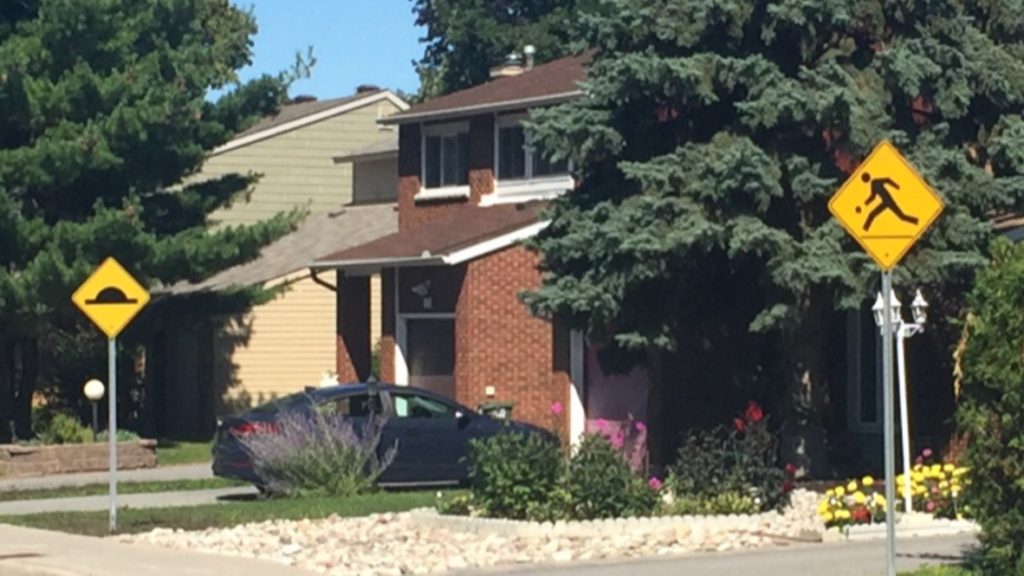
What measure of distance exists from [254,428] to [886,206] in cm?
1255

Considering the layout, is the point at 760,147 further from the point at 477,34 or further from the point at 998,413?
the point at 477,34

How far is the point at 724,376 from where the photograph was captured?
27375 millimetres

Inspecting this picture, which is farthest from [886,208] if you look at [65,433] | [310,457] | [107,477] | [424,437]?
[65,433]

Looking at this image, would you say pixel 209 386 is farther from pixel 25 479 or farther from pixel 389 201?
pixel 25 479

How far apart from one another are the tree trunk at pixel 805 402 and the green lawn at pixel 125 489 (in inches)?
309

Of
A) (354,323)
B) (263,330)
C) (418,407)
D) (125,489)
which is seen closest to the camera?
(418,407)

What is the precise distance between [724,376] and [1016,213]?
4.92 m

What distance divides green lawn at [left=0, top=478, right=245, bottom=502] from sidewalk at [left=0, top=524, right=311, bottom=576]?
270 inches

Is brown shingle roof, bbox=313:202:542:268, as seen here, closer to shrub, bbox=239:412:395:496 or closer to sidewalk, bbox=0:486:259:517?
sidewalk, bbox=0:486:259:517

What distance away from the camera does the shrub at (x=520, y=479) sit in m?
20.1

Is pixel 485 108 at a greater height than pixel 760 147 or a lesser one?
greater

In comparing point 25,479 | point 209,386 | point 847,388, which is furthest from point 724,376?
point 209,386

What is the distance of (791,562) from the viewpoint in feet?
57.1

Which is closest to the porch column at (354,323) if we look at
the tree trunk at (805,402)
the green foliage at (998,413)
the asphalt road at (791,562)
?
the tree trunk at (805,402)
